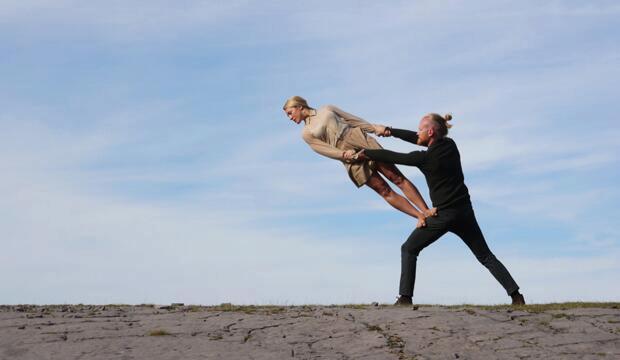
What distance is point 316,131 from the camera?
1302 cm

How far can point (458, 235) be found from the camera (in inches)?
505

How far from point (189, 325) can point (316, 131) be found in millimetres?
3901

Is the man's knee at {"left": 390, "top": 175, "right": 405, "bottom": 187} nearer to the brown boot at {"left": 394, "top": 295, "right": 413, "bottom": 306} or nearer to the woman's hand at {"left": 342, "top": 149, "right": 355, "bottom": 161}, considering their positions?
the woman's hand at {"left": 342, "top": 149, "right": 355, "bottom": 161}

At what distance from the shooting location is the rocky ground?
9.39m

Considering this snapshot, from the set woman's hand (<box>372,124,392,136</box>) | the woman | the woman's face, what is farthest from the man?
the woman's face

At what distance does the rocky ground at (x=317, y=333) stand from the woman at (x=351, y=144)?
1.93m

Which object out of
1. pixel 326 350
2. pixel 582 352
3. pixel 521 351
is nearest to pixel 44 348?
pixel 326 350

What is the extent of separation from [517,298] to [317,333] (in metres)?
4.11

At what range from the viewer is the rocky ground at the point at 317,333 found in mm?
9391

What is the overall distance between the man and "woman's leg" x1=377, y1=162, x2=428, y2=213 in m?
0.42

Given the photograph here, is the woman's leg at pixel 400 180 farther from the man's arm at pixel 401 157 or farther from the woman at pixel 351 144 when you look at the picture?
the man's arm at pixel 401 157

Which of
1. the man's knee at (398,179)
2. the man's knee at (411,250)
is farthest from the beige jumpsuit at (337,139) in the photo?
the man's knee at (411,250)

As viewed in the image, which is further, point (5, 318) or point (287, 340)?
point (5, 318)

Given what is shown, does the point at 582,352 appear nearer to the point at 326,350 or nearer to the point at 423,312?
the point at 423,312
